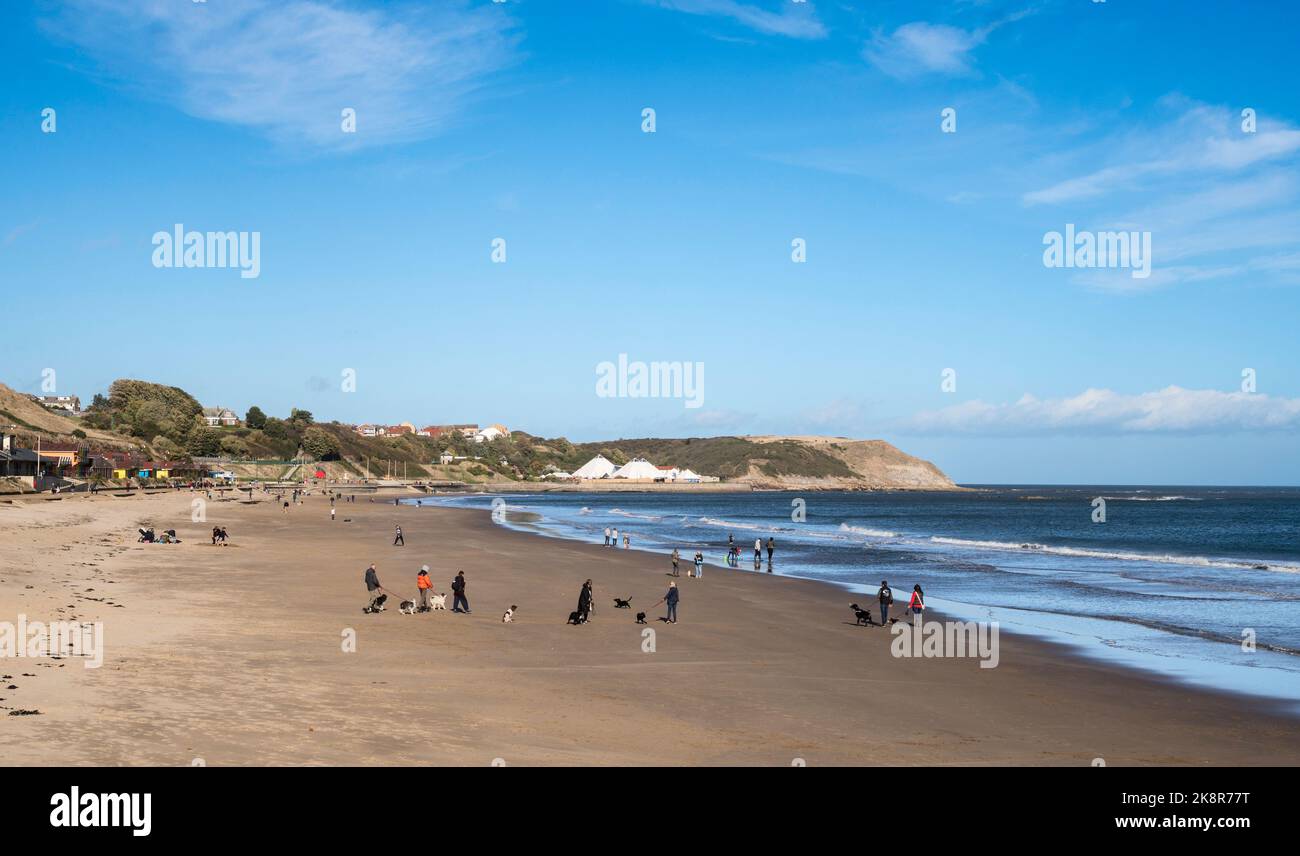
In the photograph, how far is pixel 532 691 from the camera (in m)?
16.8

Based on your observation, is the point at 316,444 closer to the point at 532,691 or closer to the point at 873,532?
the point at 873,532

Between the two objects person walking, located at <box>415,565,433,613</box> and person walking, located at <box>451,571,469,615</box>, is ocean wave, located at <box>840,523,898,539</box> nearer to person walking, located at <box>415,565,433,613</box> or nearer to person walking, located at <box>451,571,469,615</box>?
person walking, located at <box>451,571,469,615</box>

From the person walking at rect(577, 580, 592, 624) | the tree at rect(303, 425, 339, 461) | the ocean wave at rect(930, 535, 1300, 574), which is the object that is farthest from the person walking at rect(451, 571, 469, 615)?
the tree at rect(303, 425, 339, 461)

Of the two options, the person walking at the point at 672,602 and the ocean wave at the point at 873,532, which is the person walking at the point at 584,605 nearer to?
the person walking at the point at 672,602

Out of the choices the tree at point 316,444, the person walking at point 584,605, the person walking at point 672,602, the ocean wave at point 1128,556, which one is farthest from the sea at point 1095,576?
the tree at point 316,444

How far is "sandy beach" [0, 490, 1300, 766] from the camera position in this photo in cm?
1252

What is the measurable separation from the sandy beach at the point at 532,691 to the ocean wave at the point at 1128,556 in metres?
30.3

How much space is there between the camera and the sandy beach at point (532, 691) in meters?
12.5

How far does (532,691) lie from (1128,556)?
51.0 m

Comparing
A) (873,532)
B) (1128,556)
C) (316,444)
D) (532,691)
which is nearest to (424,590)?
(532,691)

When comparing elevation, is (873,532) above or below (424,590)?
below
